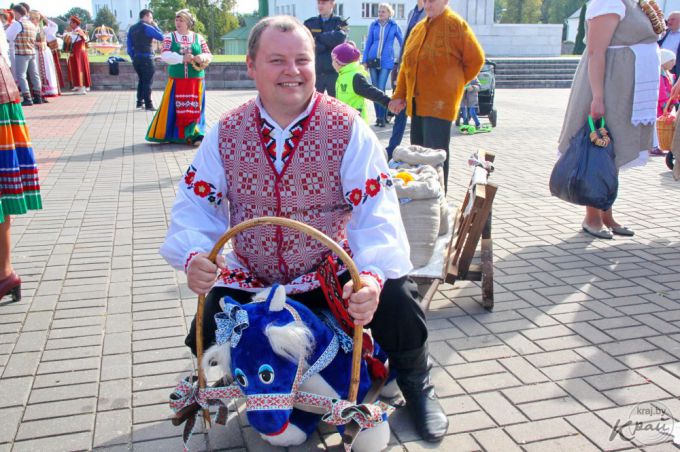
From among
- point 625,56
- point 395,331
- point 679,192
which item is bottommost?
point 679,192

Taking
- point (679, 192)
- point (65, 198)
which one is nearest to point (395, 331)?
point (65, 198)

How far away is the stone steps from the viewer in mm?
21766

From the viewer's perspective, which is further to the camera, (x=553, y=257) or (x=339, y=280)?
(x=553, y=257)

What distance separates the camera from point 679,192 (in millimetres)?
6664

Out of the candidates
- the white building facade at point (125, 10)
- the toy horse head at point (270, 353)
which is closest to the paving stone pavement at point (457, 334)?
the toy horse head at point (270, 353)

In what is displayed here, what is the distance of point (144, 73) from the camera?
41.7 ft

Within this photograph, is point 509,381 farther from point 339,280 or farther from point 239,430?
point 239,430

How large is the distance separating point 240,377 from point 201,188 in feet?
2.43

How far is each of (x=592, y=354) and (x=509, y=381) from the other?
0.55m

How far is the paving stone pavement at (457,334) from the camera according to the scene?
8.58 feet

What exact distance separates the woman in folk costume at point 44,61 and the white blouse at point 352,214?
1399 cm

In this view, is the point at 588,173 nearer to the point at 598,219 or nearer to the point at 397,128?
the point at 598,219

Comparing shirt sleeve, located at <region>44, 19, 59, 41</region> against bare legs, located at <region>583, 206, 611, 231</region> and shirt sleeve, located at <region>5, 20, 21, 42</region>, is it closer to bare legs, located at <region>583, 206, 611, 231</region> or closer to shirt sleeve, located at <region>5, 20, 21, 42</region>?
shirt sleeve, located at <region>5, 20, 21, 42</region>

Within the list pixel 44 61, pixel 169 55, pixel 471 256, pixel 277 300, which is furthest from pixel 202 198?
pixel 44 61
